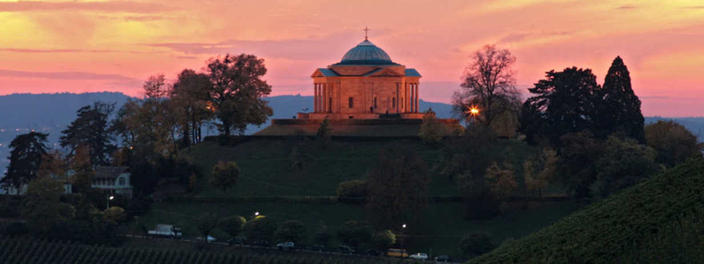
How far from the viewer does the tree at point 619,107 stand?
101 m

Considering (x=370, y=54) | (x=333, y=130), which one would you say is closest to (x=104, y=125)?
(x=333, y=130)

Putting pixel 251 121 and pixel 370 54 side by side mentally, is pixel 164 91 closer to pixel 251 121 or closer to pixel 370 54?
pixel 251 121

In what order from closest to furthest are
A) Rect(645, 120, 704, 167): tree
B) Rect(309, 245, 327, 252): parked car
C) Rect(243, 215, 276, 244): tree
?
Rect(309, 245, 327, 252): parked car → Rect(243, 215, 276, 244): tree → Rect(645, 120, 704, 167): tree

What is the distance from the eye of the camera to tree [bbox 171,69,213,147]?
376 feet

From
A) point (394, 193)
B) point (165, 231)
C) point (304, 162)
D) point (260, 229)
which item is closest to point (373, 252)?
point (394, 193)

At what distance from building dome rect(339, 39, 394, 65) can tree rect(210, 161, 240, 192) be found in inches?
1703

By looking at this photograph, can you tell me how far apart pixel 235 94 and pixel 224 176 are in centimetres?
2276

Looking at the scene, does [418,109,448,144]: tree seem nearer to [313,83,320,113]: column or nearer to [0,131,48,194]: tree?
[313,83,320,113]: column

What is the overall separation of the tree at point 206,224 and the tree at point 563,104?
1436 inches

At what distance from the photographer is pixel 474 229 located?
88.5 meters

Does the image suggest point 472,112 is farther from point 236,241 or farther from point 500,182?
point 236,241

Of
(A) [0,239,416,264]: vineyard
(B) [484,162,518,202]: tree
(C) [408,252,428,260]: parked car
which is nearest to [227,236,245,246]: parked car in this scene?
(A) [0,239,416,264]: vineyard

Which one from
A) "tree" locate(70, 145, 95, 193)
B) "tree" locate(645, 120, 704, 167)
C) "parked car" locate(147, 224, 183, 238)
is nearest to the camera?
"parked car" locate(147, 224, 183, 238)

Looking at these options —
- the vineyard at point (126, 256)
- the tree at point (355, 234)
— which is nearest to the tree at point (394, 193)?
the tree at point (355, 234)
